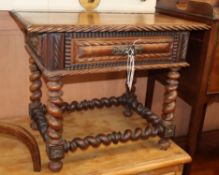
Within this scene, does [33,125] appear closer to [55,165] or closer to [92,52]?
[55,165]

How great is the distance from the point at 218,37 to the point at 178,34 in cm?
16

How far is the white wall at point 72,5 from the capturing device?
4.07ft

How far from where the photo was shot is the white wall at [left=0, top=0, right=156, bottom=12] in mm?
1240

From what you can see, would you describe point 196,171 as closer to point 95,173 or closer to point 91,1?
point 95,173

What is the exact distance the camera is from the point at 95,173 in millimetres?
1063

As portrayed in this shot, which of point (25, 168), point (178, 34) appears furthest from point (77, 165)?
point (178, 34)

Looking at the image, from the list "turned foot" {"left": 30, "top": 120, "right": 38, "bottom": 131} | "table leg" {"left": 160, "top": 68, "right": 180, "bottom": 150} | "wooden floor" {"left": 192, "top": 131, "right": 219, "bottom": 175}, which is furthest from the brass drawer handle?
"wooden floor" {"left": 192, "top": 131, "right": 219, "bottom": 175}

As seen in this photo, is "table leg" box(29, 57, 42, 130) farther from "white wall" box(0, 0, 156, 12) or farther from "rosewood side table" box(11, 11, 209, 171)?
"white wall" box(0, 0, 156, 12)

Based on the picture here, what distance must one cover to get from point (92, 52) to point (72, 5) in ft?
1.48

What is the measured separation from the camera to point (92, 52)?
0.97m

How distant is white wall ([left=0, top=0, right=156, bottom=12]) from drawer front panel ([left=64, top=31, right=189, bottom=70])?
1.35 ft

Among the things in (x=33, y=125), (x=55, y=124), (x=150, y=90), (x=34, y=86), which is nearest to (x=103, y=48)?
(x=55, y=124)

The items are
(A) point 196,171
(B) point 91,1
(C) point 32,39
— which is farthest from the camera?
(A) point 196,171

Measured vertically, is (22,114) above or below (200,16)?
below
